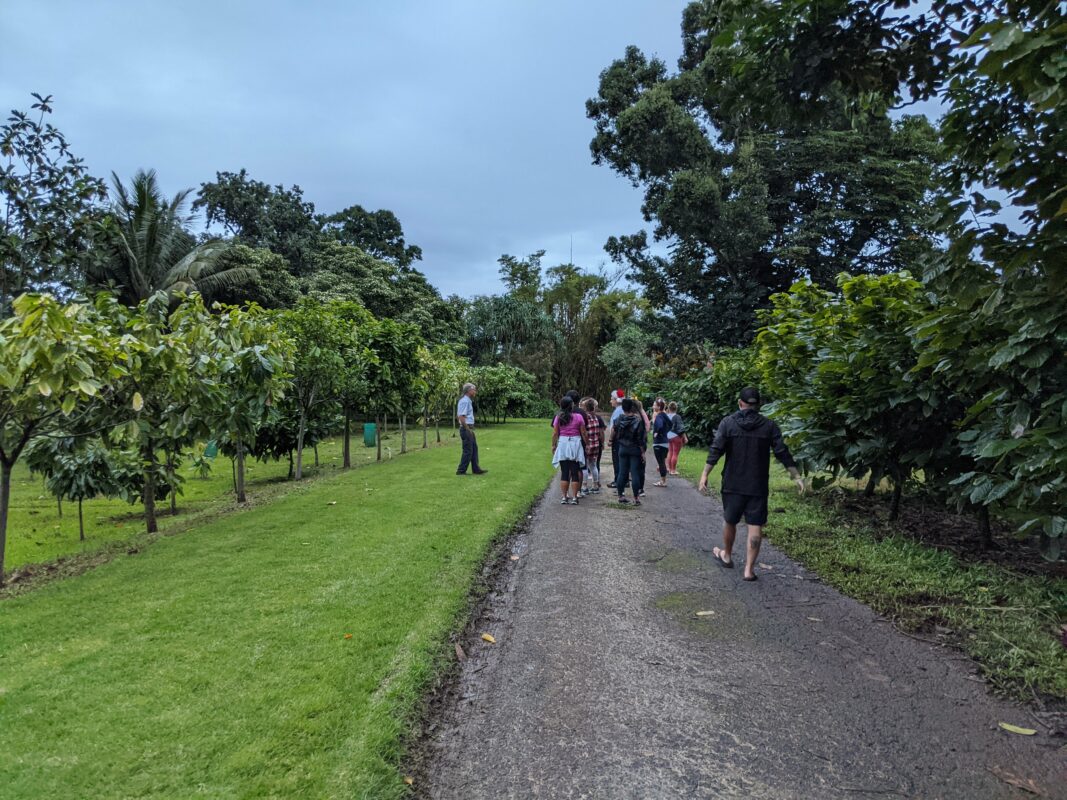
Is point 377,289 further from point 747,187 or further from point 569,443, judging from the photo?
point 569,443

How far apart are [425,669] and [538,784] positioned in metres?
1.16

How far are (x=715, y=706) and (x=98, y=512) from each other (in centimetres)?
1255

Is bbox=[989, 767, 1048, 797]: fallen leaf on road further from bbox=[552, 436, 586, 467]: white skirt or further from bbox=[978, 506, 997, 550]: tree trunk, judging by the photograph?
bbox=[552, 436, 586, 467]: white skirt

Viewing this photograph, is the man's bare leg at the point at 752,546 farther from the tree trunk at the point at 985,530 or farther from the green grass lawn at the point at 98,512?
the green grass lawn at the point at 98,512

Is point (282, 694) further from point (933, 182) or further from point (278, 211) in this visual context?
point (278, 211)

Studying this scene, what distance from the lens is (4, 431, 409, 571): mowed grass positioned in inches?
334

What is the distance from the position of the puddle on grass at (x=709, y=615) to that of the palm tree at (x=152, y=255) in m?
24.9

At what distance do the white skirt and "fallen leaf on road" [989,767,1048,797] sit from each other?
6.50 m

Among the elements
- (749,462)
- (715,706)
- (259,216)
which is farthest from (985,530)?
(259,216)

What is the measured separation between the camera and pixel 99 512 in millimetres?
11648

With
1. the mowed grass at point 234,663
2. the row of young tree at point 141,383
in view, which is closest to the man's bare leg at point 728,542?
the mowed grass at point 234,663

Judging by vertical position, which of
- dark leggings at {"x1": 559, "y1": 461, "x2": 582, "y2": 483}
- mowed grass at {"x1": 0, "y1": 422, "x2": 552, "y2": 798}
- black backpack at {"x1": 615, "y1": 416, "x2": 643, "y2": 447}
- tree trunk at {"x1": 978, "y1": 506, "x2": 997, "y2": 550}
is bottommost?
mowed grass at {"x1": 0, "y1": 422, "x2": 552, "y2": 798}

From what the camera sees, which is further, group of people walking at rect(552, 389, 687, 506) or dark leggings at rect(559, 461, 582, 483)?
dark leggings at rect(559, 461, 582, 483)

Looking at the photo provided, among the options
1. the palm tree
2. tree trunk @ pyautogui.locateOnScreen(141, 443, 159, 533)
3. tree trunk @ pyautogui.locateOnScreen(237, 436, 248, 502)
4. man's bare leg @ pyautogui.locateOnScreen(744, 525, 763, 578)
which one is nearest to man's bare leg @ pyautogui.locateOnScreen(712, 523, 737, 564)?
man's bare leg @ pyautogui.locateOnScreen(744, 525, 763, 578)
